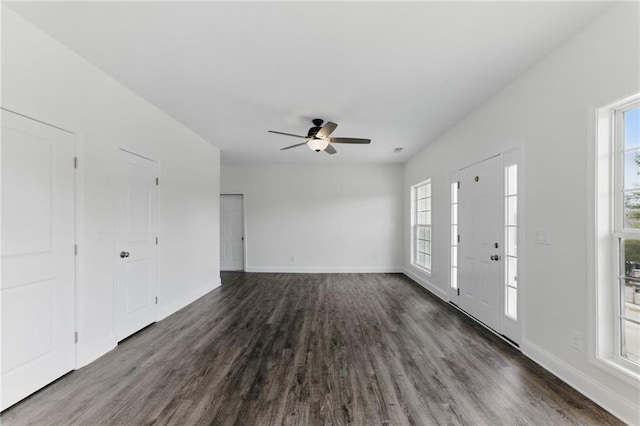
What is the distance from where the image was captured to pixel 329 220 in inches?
281

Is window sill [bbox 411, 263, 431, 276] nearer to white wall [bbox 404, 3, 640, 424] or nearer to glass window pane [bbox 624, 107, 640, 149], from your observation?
white wall [bbox 404, 3, 640, 424]

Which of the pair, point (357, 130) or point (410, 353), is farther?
point (357, 130)

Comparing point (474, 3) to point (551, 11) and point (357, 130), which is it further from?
point (357, 130)

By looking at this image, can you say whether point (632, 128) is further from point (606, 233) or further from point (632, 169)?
point (606, 233)

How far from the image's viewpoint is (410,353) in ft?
9.06

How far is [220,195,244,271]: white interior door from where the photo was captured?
7273mm

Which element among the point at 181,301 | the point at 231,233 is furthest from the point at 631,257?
the point at 231,233

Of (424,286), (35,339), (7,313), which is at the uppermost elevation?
(7,313)

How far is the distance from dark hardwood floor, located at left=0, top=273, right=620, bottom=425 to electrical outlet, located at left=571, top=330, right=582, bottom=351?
0.33 m

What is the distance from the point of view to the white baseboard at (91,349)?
8.29 ft

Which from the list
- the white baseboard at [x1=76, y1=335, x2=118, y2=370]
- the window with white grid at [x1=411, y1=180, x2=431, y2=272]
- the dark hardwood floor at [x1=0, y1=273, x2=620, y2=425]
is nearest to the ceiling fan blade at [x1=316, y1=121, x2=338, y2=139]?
the dark hardwood floor at [x1=0, y1=273, x2=620, y2=425]

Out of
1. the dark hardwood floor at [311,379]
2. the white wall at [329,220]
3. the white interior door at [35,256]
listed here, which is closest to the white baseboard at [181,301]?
the dark hardwood floor at [311,379]

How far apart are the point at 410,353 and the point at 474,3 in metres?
2.88

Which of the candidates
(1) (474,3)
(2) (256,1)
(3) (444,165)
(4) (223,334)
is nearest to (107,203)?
(4) (223,334)
